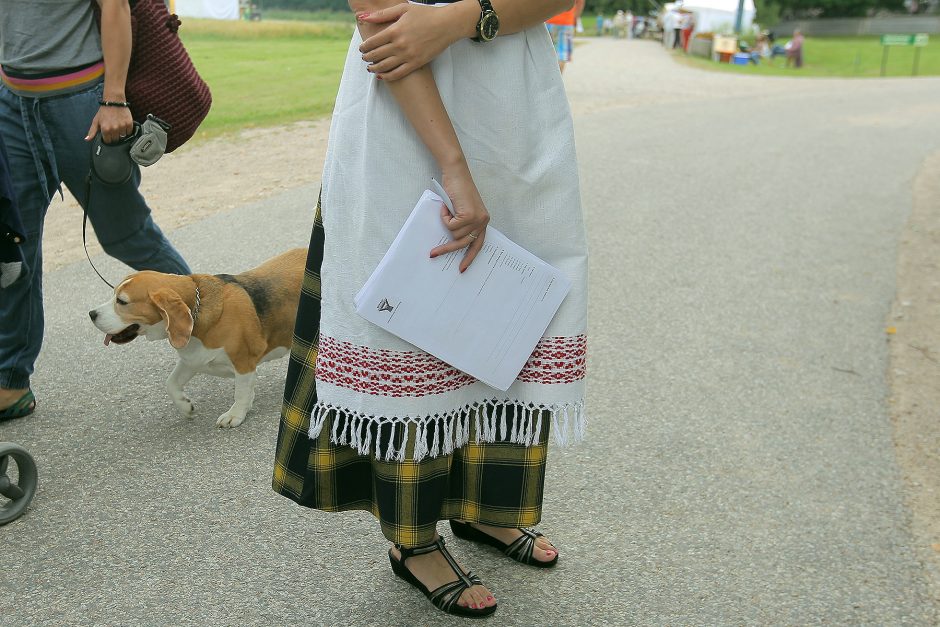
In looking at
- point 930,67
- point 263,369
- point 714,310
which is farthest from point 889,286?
point 930,67

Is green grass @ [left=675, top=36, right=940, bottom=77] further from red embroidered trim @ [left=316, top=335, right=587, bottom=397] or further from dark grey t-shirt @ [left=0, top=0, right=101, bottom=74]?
red embroidered trim @ [left=316, top=335, right=587, bottom=397]

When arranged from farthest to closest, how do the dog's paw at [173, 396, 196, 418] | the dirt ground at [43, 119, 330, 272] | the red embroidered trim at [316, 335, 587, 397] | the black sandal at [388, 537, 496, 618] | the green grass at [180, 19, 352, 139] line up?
1. the green grass at [180, 19, 352, 139]
2. the dirt ground at [43, 119, 330, 272]
3. the dog's paw at [173, 396, 196, 418]
4. the black sandal at [388, 537, 496, 618]
5. the red embroidered trim at [316, 335, 587, 397]

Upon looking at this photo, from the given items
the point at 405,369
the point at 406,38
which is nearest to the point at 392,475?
the point at 405,369

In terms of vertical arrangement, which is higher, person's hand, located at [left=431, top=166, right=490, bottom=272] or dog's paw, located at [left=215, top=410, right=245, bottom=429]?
person's hand, located at [left=431, top=166, right=490, bottom=272]

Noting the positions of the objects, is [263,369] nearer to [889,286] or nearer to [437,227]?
[437,227]

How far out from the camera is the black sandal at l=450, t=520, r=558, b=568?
2902mm

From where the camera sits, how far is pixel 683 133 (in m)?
12.7

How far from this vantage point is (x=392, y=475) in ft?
7.83

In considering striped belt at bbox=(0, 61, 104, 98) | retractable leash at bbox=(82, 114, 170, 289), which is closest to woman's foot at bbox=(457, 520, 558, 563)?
retractable leash at bbox=(82, 114, 170, 289)

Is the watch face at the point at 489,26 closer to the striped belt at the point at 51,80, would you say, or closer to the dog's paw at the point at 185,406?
the striped belt at the point at 51,80

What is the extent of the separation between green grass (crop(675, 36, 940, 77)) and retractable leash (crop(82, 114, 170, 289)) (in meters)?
26.8

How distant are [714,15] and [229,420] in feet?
132

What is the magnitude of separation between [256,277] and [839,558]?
2.40m

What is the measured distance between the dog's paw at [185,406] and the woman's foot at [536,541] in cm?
141
